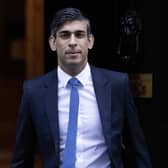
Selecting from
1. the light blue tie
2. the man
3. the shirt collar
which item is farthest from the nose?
the light blue tie

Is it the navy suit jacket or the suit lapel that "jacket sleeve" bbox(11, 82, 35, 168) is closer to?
the navy suit jacket

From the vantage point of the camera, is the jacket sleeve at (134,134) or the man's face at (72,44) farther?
the jacket sleeve at (134,134)

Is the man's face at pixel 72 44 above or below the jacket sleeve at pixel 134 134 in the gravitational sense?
above

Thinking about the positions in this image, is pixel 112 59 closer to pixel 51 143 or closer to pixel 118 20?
pixel 118 20

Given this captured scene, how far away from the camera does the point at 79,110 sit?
3.32 m

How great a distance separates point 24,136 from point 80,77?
471mm

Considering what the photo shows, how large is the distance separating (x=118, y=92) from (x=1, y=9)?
1.97m

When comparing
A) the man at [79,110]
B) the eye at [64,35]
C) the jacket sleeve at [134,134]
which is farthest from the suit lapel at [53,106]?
the jacket sleeve at [134,134]

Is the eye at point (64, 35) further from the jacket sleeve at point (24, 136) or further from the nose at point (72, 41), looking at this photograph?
the jacket sleeve at point (24, 136)

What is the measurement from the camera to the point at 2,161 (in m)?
5.18

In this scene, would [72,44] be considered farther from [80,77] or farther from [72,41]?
[80,77]

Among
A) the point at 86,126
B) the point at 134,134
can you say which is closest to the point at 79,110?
the point at 86,126

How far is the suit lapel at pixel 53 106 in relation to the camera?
3283 millimetres

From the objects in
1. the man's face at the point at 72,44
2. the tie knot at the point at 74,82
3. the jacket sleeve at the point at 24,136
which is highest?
the man's face at the point at 72,44
